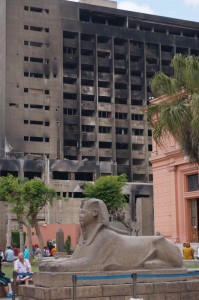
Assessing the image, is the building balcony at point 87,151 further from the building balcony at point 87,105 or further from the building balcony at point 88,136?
the building balcony at point 87,105

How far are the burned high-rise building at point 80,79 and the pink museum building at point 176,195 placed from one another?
33.7m

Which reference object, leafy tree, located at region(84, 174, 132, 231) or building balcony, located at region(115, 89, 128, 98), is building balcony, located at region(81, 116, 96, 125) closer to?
building balcony, located at region(115, 89, 128, 98)

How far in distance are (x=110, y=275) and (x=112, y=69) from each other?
79.2m

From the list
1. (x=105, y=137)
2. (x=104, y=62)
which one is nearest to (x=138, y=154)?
(x=105, y=137)

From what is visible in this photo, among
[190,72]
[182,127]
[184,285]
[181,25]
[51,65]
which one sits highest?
[181,25]

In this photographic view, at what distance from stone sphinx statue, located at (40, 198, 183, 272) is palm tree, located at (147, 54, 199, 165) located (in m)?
5.60

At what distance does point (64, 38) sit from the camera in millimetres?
88312

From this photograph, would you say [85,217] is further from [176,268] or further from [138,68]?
[138,68]

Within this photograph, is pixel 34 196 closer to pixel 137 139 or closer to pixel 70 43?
pixel 137 139

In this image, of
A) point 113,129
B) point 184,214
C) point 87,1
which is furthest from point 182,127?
point 87,1

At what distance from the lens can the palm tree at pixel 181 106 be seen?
716 inches

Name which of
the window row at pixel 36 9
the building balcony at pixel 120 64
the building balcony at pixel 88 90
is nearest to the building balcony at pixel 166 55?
the building balcony at pixel 120 64

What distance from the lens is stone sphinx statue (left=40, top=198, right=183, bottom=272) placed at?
12.2 metres

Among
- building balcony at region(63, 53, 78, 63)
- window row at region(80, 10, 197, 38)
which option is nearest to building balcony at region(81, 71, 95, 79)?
building balcony at region(63, 53, 78, 63)
